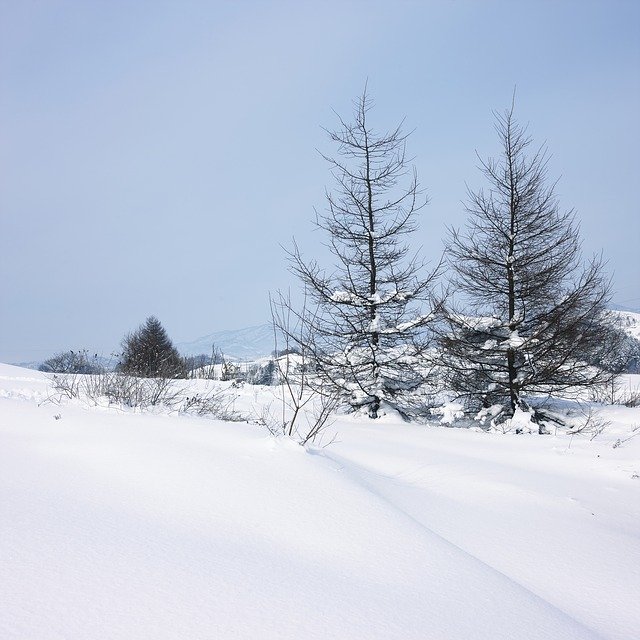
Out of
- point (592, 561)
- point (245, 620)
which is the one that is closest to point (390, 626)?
point (245, 620)

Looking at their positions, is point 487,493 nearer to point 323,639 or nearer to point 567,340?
point 323,639

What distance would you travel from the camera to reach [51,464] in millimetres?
3293

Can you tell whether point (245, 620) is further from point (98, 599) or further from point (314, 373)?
point (314, 373)

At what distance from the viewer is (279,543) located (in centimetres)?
234

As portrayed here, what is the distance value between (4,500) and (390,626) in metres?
2.09

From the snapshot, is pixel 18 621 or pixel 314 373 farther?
pixel 314 373

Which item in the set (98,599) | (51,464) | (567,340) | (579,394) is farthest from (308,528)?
(579,394)

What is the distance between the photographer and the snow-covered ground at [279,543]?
165 cm

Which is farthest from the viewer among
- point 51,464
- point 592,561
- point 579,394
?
→ point 579,394

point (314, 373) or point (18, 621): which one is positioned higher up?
point (314, 373)

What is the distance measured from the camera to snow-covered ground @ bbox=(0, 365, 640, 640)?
1649 mm

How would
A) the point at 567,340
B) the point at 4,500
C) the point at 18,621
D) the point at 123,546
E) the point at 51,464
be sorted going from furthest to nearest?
the point at 567,340 < the point at 51,464 < the point at 4,500 < the point at 123,546 < the point at 18,621

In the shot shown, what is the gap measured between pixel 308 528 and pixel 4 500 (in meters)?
1.62

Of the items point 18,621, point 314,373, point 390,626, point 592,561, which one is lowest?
point 592,561
